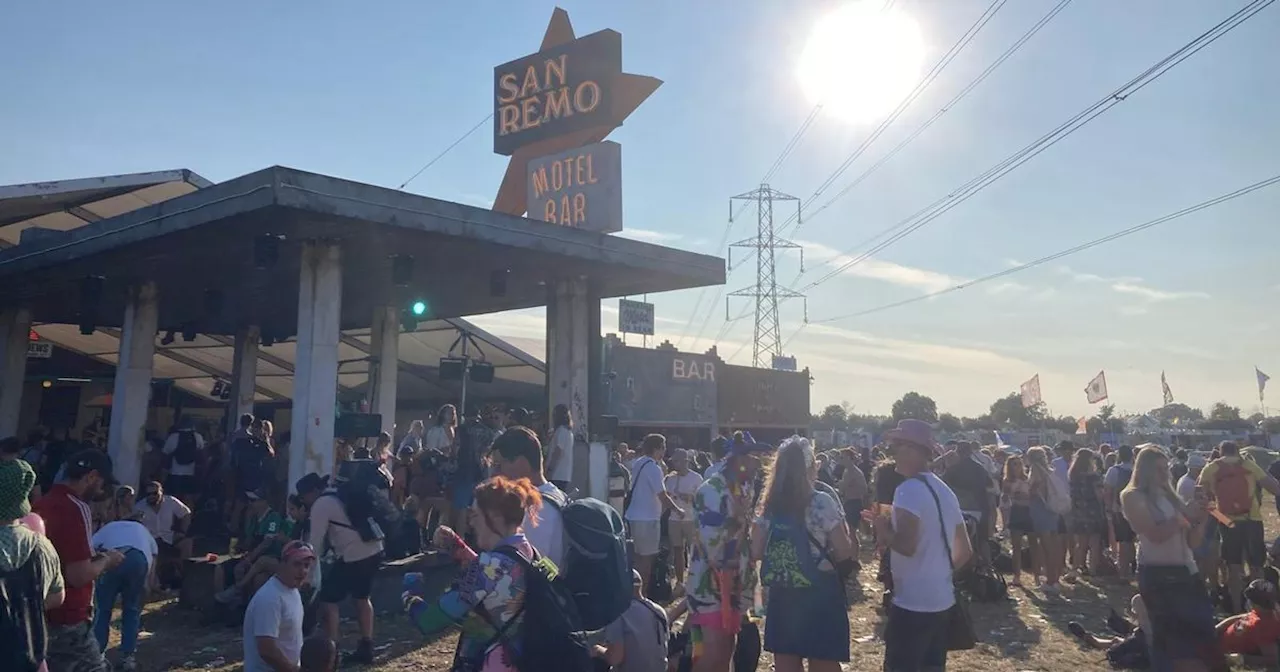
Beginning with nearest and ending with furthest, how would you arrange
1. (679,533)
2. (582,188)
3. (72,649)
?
1. (72,649)
2. (679,533)
3. (582,188)

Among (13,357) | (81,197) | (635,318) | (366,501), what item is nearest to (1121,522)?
(366,501)

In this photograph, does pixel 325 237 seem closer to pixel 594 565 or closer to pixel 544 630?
pixel 594 565

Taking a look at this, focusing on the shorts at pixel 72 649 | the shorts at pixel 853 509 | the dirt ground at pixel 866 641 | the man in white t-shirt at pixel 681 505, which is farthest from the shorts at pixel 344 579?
the shorts at pixel 853 509

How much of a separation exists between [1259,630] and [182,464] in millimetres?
13555

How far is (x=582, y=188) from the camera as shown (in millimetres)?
16141

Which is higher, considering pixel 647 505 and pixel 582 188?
pixel 582 188

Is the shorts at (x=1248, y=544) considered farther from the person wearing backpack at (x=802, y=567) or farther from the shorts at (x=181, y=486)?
the shorts at (x=181, y=486)

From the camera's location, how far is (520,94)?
60.2 ft

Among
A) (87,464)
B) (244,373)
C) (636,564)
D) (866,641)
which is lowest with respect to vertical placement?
(866,641)

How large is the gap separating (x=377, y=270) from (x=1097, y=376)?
3691 cm

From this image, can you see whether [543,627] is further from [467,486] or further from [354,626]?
[467,486]

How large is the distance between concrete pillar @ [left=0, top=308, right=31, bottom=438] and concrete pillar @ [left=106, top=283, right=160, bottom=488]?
3.86 meters

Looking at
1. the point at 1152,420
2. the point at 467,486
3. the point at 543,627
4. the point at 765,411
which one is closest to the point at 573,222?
the point at 467,486

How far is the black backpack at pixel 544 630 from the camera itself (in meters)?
3.28
